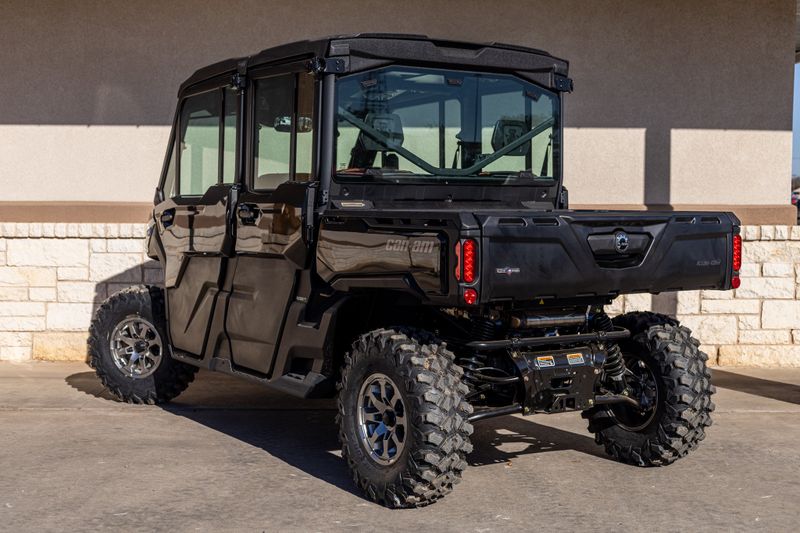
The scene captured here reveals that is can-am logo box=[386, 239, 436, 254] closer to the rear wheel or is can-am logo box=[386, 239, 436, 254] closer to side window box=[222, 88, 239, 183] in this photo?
side window box=[222, 88, 239, 183]

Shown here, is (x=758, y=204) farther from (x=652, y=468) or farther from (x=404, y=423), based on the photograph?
(x=404, y=423)

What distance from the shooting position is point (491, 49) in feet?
23.1

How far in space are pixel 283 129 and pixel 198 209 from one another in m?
1.17

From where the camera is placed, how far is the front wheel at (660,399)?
6562mm

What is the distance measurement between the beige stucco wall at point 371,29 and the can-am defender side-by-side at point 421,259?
3442mm

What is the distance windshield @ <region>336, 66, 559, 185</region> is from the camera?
21.8 ft

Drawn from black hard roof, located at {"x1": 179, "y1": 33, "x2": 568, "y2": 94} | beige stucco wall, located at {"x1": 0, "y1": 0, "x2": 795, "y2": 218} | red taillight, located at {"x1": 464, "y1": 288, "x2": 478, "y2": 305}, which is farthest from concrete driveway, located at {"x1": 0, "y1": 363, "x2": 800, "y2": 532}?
beige stucco wall, located at {"x1": 0, "y1": 0, "x2": 795, "y2": 218}

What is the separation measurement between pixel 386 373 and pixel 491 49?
7.56ft

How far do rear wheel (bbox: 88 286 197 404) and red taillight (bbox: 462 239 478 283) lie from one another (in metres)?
3.81

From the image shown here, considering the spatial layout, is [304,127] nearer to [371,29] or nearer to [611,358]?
[611,358]

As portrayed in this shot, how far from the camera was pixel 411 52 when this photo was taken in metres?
6.75

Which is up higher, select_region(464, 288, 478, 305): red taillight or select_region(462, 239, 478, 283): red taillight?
select_region(462, 239, 478, 283): red taillight

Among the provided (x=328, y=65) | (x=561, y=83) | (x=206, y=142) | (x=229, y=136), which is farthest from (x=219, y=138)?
(x=561, y=83)

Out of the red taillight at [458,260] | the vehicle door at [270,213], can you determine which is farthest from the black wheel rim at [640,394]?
the vehicle door at [270,213]
